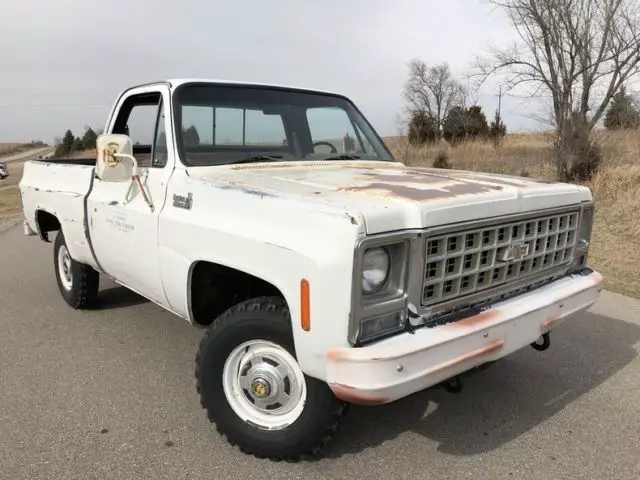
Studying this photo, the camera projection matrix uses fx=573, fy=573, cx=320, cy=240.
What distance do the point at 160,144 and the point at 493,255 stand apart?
7.26 feet

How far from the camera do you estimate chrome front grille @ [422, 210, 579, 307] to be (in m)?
2.52

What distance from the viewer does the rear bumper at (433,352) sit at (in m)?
2.24

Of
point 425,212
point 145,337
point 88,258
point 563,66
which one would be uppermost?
point 563,66

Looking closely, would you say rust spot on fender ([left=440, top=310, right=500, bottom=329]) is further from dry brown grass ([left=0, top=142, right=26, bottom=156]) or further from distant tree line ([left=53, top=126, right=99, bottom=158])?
dry brown grass ([left=0, top=142, right=26, bottom=156])

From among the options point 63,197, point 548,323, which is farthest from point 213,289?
point 63,197

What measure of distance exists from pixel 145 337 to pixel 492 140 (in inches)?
626

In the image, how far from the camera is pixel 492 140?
18.3m

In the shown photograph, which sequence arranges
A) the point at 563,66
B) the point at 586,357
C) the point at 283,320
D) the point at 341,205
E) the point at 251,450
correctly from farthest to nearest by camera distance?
1. the point at 563,66
2. the point at 586,357
3. the point at 251,450
4. the point at 283,320
5. the point at 341,205

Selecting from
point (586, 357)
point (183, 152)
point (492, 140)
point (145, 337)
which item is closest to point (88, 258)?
point (145, 337)

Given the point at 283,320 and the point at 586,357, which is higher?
the point at 283,320

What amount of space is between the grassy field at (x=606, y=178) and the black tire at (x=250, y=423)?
4140 mm

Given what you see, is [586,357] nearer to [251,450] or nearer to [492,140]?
[251,450]

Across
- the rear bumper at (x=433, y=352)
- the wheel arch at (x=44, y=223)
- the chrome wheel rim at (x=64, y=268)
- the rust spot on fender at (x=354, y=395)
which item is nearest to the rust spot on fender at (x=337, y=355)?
the rear bumper at (x=433, y=352)

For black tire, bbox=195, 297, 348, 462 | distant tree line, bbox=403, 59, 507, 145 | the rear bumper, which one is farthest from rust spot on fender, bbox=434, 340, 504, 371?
distant tree line, bbox=403, 59, 507, 145
